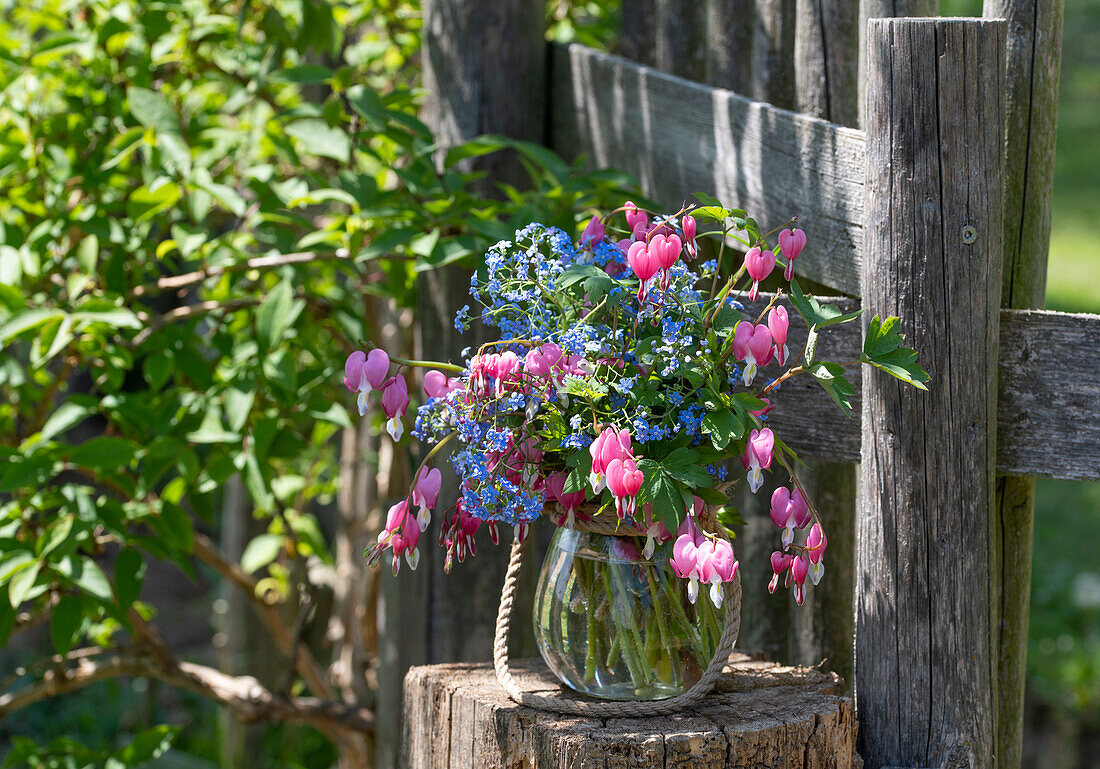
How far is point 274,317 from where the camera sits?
1791 mm

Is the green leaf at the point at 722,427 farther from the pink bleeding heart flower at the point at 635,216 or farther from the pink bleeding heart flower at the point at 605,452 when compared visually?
the pink bleeding heart flower at the point at 635,216

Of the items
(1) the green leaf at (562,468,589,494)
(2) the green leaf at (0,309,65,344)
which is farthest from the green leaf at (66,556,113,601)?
(1) the green leaf at (562,468,589,494)

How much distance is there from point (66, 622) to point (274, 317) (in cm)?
62

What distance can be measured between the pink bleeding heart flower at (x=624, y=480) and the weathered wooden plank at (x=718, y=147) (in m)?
0.54

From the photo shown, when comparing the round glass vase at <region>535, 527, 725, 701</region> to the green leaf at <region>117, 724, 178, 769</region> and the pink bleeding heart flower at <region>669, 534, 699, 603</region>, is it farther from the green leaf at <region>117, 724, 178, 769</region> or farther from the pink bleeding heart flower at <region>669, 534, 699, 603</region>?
the green leaf at <region>117, 724, 178, 769</region>

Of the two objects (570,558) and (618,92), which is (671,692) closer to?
(570,558)

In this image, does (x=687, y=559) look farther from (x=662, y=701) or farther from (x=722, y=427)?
(x=662, y=701)

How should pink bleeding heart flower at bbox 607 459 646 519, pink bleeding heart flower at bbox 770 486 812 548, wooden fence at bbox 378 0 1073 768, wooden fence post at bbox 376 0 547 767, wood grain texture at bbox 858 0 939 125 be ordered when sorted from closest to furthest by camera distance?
pink bleeding heart flower at bbox 607 459 646 519
pink bleeding heart flower at bbox 770 486 812 548
wooden fence at bbox 378 0 1073 768
wood grain texture at bbox 858 0 939 125
wooden fence post at bbox 376 0 547 767

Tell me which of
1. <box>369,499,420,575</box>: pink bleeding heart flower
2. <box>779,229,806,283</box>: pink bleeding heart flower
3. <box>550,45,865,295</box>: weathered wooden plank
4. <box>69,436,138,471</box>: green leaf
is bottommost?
<box>369,499,420,575</box>: pink bleeding heart flower

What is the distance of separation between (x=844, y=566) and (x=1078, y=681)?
2422mm

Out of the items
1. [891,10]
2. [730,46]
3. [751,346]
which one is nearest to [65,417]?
[751,346]

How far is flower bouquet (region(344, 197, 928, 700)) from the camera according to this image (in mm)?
1132

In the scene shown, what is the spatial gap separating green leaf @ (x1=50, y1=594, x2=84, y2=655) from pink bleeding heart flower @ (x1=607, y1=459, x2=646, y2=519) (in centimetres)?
112

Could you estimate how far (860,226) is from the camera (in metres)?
1.38
